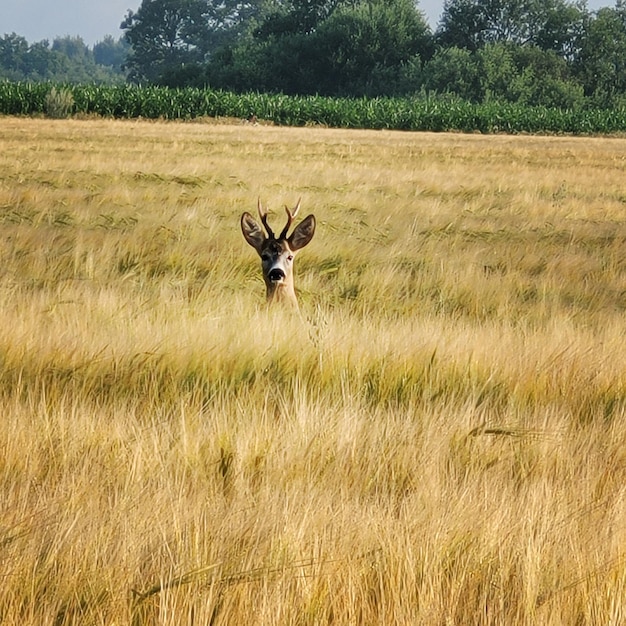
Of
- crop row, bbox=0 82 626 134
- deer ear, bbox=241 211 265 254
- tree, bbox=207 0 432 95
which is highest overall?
tree, bbox=207 0 432 95

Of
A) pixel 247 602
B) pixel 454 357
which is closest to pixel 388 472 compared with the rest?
pixel 247 602

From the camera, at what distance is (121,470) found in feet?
8.20

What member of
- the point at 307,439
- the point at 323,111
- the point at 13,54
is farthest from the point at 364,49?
the point at 13,54

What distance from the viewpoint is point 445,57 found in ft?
256

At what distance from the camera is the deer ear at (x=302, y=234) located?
5586 mm

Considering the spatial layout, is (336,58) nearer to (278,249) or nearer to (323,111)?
(323,111)

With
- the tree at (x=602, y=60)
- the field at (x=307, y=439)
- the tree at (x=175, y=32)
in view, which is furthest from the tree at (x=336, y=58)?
the field at (x=307, y=439)

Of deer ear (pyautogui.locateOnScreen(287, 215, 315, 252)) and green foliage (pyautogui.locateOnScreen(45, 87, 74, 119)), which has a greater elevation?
green foliage (pyautogui.locateOnScreen(45, 87, 74, 119))

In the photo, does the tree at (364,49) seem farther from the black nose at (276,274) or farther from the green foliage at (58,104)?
the black nose at (276,274)

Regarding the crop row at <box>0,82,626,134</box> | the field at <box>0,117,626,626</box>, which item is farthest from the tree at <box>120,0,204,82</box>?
the field at <box>0,117,626,626</box>

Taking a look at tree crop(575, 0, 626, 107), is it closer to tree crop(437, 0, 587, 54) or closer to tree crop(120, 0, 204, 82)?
tree crop(437, 0, 587, 54)

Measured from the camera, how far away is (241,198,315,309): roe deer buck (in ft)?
18.5

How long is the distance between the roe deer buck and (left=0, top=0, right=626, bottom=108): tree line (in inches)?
2660

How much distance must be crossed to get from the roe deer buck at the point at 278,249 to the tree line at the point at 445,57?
222 ft
